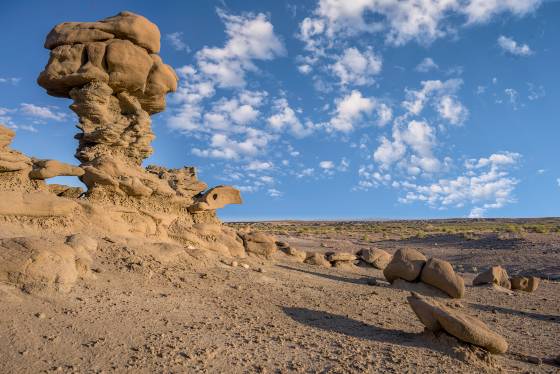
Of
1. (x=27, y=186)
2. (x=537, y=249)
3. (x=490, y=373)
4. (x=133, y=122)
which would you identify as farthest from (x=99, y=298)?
(x=537, y=249)

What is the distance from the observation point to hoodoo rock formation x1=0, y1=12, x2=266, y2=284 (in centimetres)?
1125

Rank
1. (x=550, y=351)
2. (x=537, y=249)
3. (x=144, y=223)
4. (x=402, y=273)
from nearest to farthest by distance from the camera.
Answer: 1. (x=550, y=351)
2. (x=144, y=223)
3. (x=402, y=273)
4. (x=537, y=249)

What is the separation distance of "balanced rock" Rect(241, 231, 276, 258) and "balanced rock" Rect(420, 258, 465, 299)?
18.2 ft

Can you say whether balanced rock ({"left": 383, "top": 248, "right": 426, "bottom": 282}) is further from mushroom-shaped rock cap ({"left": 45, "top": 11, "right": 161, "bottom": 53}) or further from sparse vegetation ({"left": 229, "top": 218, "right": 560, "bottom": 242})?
sparse vegetation ({"left": 229, "top": 218, "right": 560, "bottom": 242})

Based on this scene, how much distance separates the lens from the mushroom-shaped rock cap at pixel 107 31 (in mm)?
13781

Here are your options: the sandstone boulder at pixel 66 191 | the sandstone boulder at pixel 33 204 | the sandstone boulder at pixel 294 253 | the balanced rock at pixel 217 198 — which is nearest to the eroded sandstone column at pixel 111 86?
the sandstone boulder at pixel 66 191

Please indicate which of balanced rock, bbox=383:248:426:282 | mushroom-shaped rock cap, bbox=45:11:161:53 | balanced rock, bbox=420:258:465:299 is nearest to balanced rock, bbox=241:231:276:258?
balanced rock, bbox=383:248:426:282

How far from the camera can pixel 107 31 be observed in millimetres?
14094

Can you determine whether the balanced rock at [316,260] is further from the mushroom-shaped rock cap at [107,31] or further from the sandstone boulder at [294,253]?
the mushroom-shaped rock cap at [107,31]

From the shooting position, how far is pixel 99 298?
314 inches

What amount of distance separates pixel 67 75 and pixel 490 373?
1312 cm

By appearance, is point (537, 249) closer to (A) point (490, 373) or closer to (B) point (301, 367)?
(A) point (490, 373)

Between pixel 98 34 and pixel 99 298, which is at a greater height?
pixel 98 34

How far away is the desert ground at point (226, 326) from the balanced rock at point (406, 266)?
4.80ft
